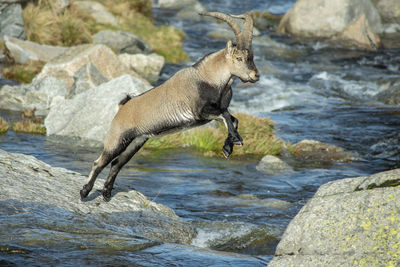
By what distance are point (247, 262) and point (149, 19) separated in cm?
2611

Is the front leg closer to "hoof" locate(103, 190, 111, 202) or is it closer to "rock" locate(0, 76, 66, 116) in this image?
"hoof" locate(103, 190, 111, 202)

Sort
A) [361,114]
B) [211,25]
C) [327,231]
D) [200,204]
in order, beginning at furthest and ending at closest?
1. [211,25]
2. [361,114]
3. [200,204]
4. [327,231]

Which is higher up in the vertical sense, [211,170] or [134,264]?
[134,264]

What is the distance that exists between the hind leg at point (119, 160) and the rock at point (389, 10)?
27792 mm

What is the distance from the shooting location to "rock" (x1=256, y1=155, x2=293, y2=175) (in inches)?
533

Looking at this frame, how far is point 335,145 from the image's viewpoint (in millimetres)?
15969

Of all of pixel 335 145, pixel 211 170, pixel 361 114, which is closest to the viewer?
pixel 211 170

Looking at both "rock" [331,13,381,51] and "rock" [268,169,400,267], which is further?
"rock" [331,13,381,51]

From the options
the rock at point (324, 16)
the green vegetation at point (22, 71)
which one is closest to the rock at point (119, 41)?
the green vegetation at point (22, 71)

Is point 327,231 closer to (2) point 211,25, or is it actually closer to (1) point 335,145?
(1) point 335,145

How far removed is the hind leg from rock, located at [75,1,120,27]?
19.7m

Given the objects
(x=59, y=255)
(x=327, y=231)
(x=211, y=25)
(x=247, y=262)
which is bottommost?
(x=211, y=25)

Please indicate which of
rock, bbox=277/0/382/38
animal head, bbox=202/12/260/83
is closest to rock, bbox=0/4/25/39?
rock, bbox=277/0/382/38

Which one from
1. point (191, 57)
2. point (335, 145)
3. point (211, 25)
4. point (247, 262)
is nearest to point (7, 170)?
point (247, 262)
